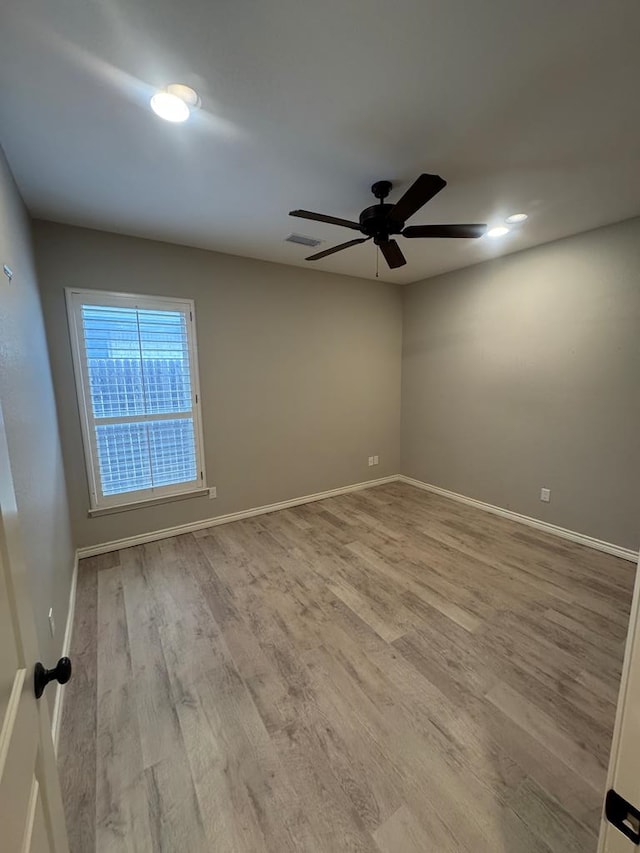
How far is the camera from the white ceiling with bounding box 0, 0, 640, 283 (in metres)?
1.17

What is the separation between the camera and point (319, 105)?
1.52 meters

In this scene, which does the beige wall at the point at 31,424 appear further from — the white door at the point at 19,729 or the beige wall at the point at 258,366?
the white door at the point at 19,729

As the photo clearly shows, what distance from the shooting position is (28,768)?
2.00 feet

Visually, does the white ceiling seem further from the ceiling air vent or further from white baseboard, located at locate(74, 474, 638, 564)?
white baseboard, located at locate(74, 474, 638, 564)

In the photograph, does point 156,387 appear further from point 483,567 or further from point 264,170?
point 483,567

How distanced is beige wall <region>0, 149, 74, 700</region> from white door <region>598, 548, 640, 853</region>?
5.68 ft

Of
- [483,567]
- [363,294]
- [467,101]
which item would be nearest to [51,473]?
[467,101]

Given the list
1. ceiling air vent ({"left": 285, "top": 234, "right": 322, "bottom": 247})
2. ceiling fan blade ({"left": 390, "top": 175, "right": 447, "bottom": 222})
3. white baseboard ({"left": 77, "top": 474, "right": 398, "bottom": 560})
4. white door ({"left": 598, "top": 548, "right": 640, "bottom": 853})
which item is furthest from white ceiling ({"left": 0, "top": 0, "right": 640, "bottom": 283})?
white baseboard ({"left": 77, "top": 474, "right": 398, "bottom": 560})

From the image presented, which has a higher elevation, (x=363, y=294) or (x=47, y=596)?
(x=363, y=294)

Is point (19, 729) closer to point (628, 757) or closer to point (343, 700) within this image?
point (628, 757)

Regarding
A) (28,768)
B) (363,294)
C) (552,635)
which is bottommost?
(552,635)

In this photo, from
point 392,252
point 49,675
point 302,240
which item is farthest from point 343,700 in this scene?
point 302,240

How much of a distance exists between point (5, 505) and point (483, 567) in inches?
116

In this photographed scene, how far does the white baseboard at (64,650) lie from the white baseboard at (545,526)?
3.68 meters
